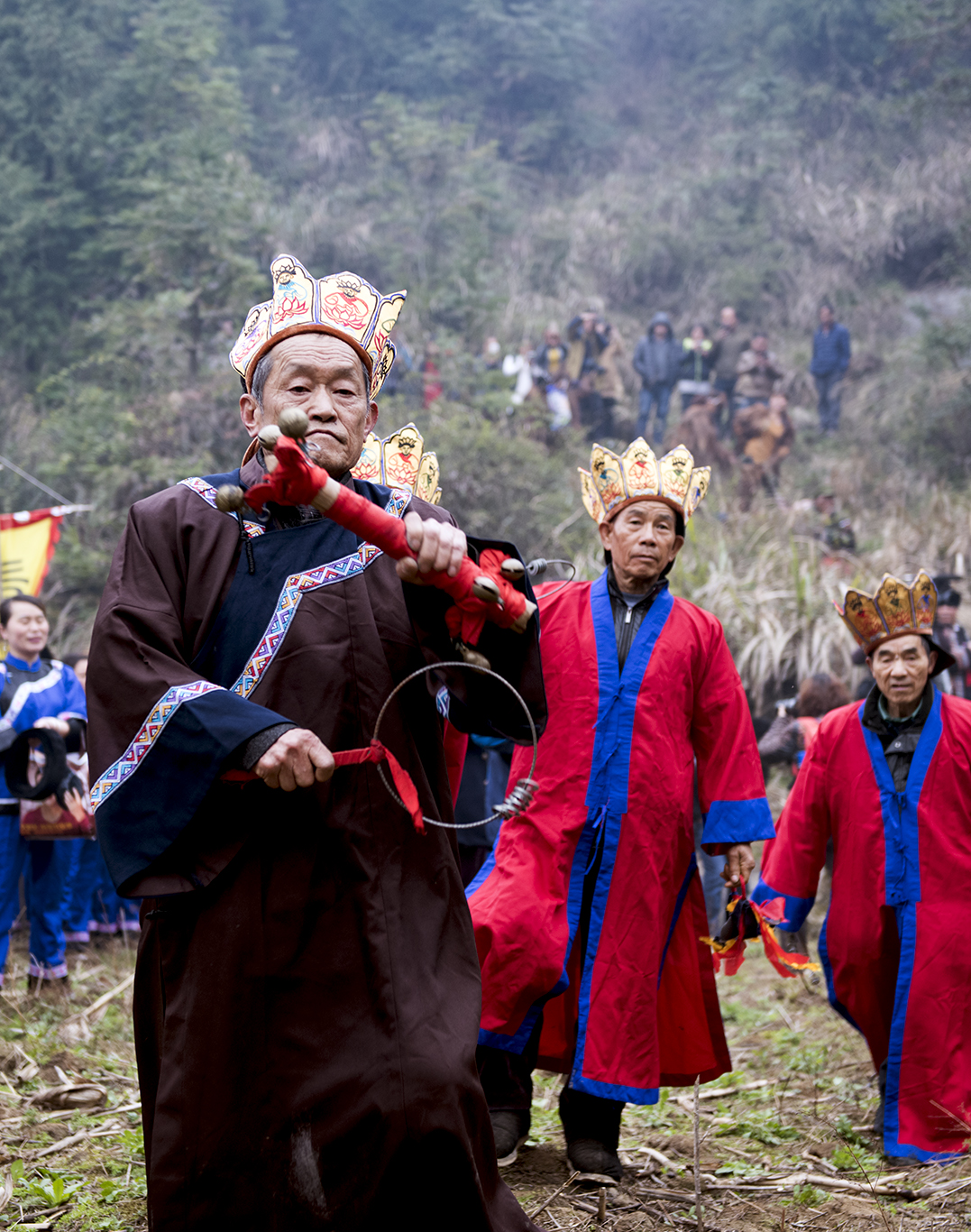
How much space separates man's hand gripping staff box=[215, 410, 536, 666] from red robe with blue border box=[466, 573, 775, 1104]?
1693 millimetres

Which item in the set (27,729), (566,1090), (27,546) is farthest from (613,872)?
(27,546)

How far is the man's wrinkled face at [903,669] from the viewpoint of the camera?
4.97 m

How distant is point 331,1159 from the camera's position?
7.75 feet

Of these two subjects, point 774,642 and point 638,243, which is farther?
point 638,243

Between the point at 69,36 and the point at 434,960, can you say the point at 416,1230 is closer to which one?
the point at 434,960

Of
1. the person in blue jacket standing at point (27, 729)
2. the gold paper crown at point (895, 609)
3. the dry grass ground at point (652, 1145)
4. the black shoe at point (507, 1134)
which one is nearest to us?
the dry grass ground at point (652, 1145)

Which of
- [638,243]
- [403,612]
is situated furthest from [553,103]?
[403,612]

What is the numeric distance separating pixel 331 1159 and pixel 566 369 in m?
18.4

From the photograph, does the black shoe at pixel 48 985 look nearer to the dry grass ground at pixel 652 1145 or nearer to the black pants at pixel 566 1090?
the dry grass ground at pixel 652 1145

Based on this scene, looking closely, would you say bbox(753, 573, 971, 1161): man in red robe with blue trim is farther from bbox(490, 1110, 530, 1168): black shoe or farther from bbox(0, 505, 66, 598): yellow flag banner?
bbox(0, 505, 66, 598): yellow flag banner

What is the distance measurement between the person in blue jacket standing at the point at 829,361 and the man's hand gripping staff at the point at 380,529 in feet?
62.0

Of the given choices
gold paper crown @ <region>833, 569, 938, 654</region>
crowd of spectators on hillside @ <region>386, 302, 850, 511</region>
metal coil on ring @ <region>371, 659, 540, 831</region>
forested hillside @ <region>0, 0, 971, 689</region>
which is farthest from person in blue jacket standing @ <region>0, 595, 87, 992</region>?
crowd of spectators on hillside @ <region>386, 302, 850, 511</region>

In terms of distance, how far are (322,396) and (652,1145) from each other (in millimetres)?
3099

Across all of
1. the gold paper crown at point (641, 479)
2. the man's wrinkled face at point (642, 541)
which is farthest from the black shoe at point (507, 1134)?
the gold paper crown at point (641, 479)
